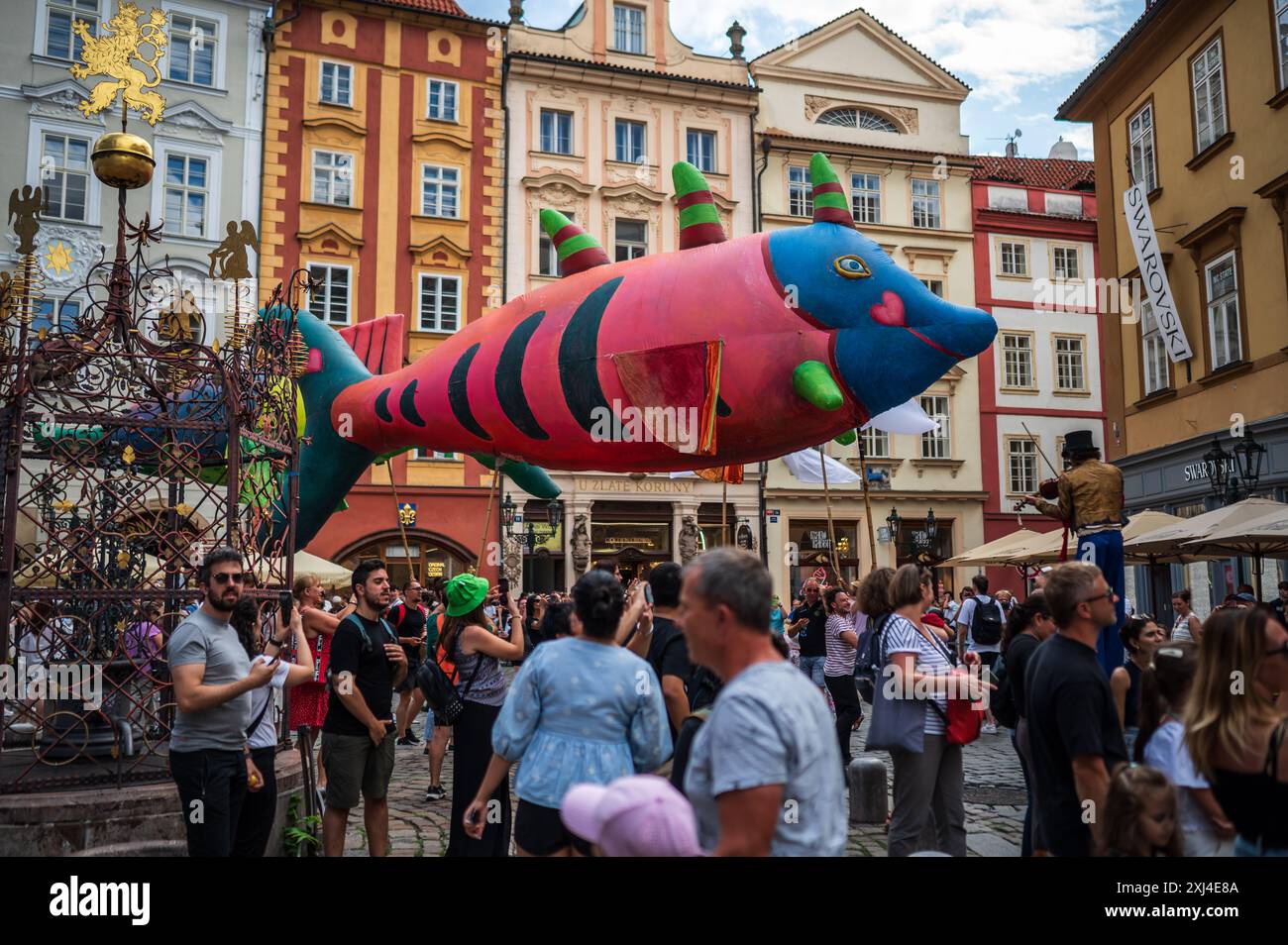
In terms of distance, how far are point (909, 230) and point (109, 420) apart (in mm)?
23534

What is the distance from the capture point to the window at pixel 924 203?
86.1 feet

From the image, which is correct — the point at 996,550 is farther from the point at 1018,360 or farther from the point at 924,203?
the point at 924,203

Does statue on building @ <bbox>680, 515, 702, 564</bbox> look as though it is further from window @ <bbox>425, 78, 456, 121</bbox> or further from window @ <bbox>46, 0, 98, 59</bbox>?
window @ <bbox>46, 0, 98, 59</bbox>

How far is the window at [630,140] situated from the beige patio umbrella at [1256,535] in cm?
1740

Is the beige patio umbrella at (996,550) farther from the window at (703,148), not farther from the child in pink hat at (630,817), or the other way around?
the window at (703,148)

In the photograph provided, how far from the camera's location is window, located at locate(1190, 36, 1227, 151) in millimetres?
14828

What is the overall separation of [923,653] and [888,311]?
1.76 meters

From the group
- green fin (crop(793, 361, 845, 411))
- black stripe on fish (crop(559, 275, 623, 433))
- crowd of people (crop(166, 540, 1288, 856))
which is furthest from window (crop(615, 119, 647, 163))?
green fin (crop(793, 361, 845, 411))

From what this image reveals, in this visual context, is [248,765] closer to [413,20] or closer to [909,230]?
[413,20]

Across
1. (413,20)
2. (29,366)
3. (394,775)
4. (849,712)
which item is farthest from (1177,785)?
(413,20)

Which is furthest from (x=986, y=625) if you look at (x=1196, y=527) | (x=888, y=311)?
(x=888, y=311)

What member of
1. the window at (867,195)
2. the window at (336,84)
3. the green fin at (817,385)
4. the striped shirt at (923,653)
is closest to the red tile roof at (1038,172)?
the window at (867,195)

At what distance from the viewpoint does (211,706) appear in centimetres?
396

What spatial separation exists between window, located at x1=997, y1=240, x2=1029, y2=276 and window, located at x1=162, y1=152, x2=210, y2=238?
19621 mm
